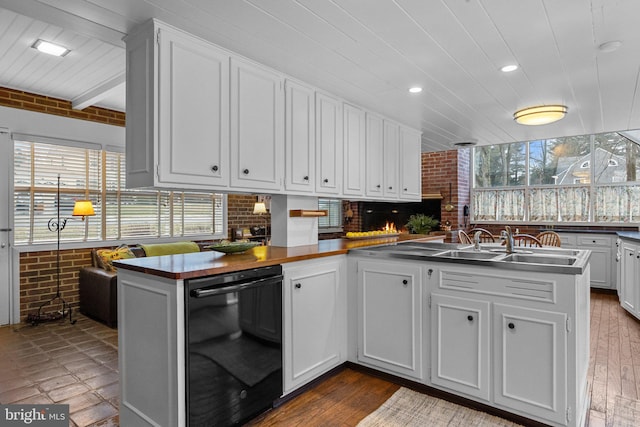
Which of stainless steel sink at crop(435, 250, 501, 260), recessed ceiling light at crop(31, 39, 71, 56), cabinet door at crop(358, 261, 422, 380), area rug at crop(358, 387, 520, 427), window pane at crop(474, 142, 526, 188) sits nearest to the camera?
area rug at crop(358, 387, 520, 427)

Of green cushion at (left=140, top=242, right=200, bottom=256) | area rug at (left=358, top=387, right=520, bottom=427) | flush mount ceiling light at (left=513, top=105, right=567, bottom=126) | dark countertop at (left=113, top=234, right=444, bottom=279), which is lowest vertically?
area rug at (left=358, top=387, right=520, bottom=427)

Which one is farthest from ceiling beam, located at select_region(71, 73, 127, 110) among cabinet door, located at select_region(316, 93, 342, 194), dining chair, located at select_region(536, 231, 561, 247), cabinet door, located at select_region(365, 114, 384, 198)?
dining chair, located at select_region(536, 231, 561, 247)

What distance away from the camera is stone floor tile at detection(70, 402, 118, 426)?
2166mm

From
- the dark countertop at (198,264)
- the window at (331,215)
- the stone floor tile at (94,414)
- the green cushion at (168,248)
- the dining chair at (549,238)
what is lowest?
the stone floor tile at (94,414)

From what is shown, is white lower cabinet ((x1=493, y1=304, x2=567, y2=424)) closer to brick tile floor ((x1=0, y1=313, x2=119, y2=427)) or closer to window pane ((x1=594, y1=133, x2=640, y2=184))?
brick tile floor ((x1=0, y1=313, x2=119, y2=427))

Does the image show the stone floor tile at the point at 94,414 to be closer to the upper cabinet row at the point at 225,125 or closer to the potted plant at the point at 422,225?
the upper cabinet row at the point at 225,125

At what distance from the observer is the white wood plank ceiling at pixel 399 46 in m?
1.88

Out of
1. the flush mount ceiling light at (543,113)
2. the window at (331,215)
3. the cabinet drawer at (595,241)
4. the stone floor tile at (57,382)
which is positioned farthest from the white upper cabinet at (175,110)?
the cabinet drawer at (595,241)

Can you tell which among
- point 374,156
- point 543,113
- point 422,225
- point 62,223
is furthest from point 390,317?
point 62,223

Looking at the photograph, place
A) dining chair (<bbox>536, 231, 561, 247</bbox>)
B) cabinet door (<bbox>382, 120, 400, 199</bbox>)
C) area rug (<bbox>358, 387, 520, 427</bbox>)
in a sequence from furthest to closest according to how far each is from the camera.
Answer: dining chair (<bbox>536, 231, 561, 247</bbox>)
cabinet door (<bbox>382, 120, 400, 199</bbox>)
area rug (<bbox>358, 387, 520, 427</bbox>)

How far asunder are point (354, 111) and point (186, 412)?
274cm

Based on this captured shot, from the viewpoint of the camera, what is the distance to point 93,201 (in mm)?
4867

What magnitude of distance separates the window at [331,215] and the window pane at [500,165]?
2.90 meters

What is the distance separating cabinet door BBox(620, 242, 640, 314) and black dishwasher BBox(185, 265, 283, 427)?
403 centimetres
